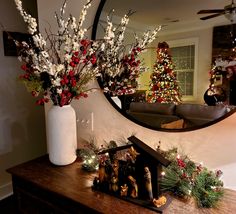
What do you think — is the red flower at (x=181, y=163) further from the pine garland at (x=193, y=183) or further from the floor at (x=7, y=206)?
the floor at (x=7, y=206)

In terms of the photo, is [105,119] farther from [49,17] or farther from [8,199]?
[8,199]

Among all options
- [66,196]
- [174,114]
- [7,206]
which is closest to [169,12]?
[174,114]

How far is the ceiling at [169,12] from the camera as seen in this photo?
114 centimetres

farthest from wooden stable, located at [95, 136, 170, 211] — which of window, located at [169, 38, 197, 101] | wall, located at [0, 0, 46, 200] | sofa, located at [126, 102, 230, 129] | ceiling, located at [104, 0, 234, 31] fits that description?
wall, located at [0, 0, 46, 200]

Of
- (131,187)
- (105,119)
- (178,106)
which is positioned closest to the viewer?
(131,187)

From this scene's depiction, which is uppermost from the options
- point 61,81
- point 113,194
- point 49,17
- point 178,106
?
point 49,17

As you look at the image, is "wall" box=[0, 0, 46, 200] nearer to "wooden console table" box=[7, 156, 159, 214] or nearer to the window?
"wooden console table" box=[7, 156, 159, 214]

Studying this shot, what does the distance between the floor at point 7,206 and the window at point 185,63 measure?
2185 millimetres

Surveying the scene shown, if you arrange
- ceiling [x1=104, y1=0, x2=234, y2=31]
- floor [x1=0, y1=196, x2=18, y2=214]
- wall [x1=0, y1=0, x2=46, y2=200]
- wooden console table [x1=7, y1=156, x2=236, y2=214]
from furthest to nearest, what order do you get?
wall [x1=0, y1=0, x2=46, y2=200] < floor [x1=0, y1=196, x2=18, y2=214] < ceiling [x1=104, y1=0, x2=234, y2=31] < wooden console table [x1=7, y1=156, x2=236, y2=214]

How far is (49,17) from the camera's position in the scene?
1809 millimetres

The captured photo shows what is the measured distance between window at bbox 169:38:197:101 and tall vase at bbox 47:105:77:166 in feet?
2.38

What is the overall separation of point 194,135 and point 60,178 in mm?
831

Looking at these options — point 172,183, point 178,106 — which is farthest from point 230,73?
point 172,183

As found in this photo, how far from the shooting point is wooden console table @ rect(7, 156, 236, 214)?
102 cm
